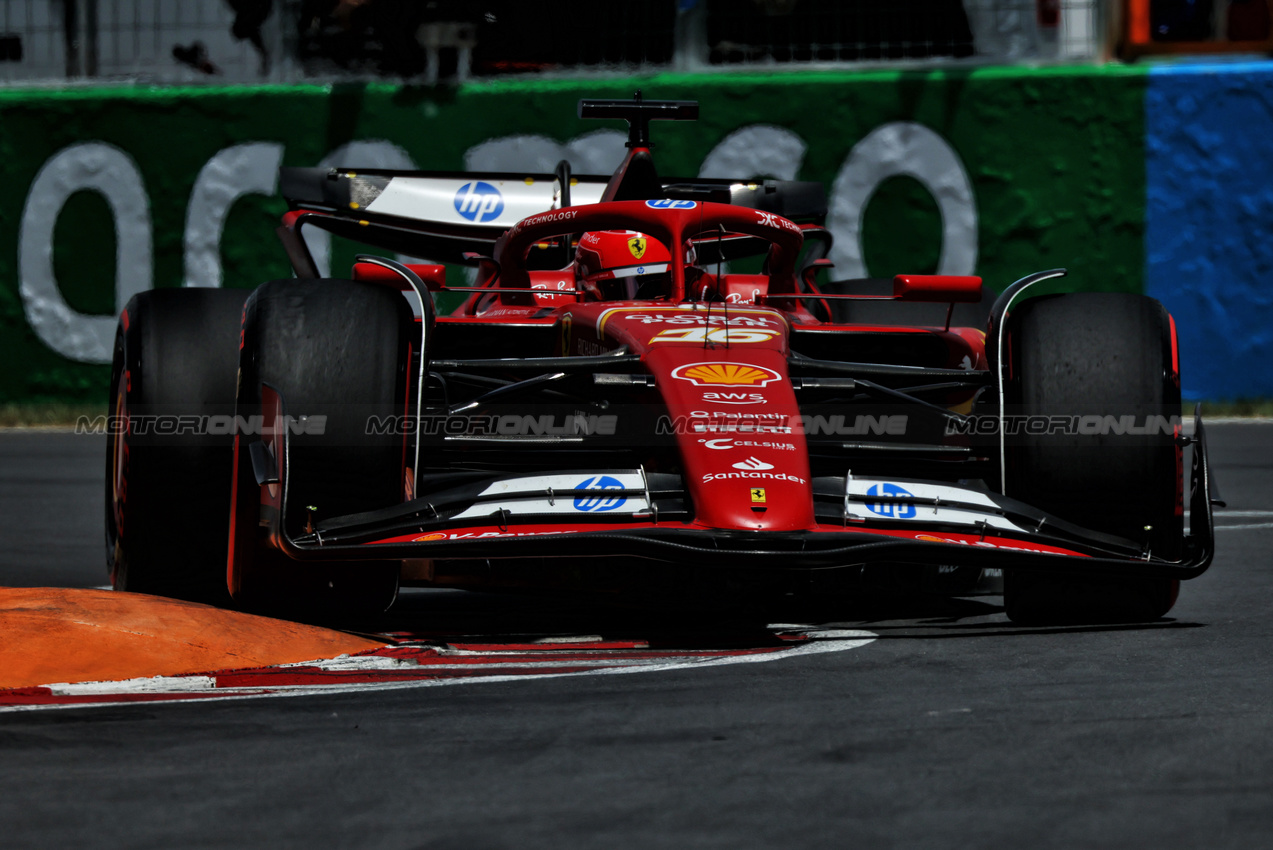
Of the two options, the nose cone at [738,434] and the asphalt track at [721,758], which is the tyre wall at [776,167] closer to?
the nose cone at [738,434]

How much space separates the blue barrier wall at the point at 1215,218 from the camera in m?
13.2

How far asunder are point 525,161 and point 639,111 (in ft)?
21.5

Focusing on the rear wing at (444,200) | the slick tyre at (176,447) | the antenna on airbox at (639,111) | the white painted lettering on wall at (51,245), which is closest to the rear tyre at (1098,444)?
the slick tyre at (176,447)

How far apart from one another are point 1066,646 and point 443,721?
5.80 feet

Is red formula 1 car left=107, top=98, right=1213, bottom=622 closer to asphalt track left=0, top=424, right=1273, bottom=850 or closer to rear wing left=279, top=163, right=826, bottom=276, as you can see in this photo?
asphalt track left=0, top=424, right=1273, bottom=850

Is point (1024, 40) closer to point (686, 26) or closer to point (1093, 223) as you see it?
point (1093, 223)

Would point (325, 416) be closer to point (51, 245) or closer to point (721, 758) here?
point (721, 758)

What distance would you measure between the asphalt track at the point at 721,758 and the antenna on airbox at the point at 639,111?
3.28m

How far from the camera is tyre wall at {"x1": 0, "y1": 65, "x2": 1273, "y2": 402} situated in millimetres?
13289

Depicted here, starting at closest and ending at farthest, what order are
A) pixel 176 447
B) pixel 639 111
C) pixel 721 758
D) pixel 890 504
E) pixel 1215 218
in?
1. pixel 721 758
2. pixel 890 504
3. pixel 176 447
4. pixel 639 111
5. pixel 1215 218

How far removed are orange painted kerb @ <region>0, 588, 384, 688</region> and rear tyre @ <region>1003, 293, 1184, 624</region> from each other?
1.84 metres

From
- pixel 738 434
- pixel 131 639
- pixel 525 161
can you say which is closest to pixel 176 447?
pixel 131 639

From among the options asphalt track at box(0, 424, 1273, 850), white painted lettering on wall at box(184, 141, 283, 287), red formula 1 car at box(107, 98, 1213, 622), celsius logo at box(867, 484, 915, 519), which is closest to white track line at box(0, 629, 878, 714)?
asphalt track at box(0, 424, 1273, 850)

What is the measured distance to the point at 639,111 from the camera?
23.9 feet
